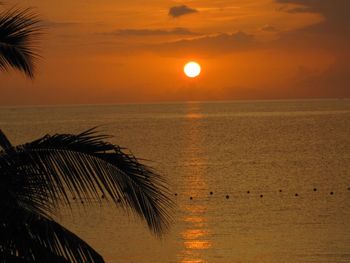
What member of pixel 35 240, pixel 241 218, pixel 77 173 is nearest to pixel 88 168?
pixel 77 173

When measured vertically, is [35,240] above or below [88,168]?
below

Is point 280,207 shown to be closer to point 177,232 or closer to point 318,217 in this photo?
point 318,217

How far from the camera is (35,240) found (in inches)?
223

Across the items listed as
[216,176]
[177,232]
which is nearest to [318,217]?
[177,232]

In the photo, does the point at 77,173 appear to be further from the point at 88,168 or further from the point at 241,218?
the point at 241,218

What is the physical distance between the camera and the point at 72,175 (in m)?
6.06

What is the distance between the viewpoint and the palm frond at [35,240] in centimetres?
544

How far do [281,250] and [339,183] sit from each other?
25.0m

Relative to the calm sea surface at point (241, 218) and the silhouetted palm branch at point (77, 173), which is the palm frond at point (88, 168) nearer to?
the silhouetted palm branch at point (77, 173)

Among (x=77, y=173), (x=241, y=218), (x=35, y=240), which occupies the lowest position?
(x=35, y=240)

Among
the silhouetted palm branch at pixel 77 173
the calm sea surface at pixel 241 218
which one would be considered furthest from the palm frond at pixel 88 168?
the calm sea surface at pixel 241 218

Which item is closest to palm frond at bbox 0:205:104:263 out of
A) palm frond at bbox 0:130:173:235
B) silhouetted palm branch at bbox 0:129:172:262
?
silhouetted palm branch at bbox 0:129:172:262

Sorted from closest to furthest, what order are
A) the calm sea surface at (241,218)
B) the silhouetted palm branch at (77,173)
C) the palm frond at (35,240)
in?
the palm frond at (35,240)
the silhouetted palm branch at (77,173)
the calm sea surface at (241,218)

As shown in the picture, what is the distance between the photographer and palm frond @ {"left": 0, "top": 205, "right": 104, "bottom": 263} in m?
5.44
